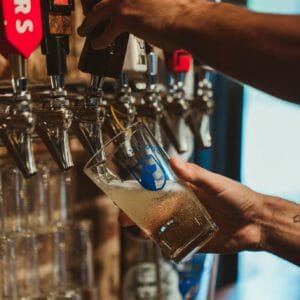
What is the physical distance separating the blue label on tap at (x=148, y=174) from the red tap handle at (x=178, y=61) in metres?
0.42

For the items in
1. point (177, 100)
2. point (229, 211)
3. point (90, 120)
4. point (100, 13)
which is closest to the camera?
point (100, 13)

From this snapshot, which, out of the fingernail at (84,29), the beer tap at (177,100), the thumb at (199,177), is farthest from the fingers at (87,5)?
the beer tap at (177,100)

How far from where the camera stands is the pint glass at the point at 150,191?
0.92 metres

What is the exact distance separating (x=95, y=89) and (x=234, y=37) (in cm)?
29

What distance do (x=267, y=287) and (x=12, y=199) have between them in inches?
34.3

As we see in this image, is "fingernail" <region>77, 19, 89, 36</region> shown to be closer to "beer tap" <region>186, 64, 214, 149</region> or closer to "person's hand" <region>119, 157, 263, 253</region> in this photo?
"person's hand" <region>119, 157, 263, 253</region>

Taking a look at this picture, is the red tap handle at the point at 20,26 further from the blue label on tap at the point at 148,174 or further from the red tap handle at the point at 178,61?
the red tap handle at the point at 178,61

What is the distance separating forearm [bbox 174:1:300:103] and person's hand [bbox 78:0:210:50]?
0.07 ft

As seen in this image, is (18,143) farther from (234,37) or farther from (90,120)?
(234,37)

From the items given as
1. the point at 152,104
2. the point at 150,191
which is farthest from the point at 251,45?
the point at 152,104

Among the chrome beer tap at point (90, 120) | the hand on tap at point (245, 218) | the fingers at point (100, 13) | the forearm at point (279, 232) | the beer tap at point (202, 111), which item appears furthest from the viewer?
the beer tap at point (202, 111)

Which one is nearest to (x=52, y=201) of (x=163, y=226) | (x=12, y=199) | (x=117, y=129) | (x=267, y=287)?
(x=12, y=199)

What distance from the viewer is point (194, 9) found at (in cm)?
83

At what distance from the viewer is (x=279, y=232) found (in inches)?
48.1
